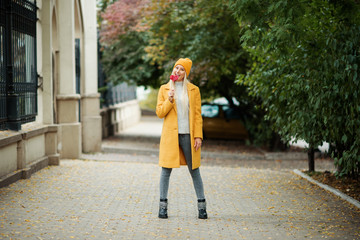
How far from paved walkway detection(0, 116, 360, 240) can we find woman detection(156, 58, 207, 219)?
1.82ft

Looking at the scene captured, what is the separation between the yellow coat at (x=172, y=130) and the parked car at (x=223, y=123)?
1768 cm

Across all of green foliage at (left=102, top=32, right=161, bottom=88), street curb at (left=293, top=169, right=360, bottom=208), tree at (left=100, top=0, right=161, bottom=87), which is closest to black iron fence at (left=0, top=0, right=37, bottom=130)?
street curb at (left=293, top=169, right=360, bottom=208)

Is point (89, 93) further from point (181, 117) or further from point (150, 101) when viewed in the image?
point (150, 101)

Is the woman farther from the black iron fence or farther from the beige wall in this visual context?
the black iron fence

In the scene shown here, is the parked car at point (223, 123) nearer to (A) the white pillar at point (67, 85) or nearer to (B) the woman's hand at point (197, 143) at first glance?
(A) the white pillar at point (67, 85)

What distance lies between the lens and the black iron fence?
29.1ft

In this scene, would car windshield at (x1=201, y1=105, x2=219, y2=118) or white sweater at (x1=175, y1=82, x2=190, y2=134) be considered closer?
white sweater at (x1=175, y1=82, x2=190, y2=134)

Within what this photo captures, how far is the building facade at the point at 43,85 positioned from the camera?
8.98 meters

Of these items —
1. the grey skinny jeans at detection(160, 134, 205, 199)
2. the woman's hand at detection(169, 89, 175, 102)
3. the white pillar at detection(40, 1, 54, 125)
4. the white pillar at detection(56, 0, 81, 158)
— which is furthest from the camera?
the white pillar at detection(56, 0, 81, 158)

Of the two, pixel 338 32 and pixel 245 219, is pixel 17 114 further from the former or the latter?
pixel 338 32

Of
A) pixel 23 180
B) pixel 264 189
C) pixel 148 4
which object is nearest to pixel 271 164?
pixel 148 4

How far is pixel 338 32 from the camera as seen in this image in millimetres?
7516

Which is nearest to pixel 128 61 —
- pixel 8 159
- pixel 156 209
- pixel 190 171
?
pixel 8 159

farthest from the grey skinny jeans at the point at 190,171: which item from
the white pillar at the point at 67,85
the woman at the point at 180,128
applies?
the white pillar at the point at 67,85
